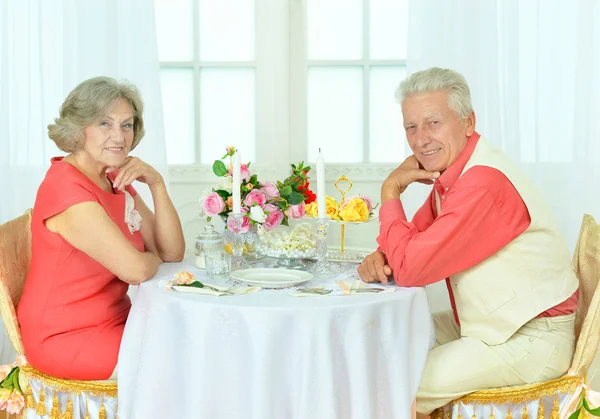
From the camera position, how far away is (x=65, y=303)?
2301mm

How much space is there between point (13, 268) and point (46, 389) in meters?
0.44

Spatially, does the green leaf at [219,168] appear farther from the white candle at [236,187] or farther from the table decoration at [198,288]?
the table decoration at [198,288]

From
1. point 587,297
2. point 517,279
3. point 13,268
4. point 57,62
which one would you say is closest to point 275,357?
point 517,279

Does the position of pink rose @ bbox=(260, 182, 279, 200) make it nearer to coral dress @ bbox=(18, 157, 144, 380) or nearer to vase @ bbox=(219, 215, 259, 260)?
vase @ bbox=(219, 215, 259, 260)

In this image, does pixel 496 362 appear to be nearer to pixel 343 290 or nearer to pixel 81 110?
pixel 343 290

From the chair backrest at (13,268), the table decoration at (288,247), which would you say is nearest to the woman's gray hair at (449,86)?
the table decoration at (288,247)

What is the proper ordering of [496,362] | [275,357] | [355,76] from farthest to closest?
[355,76] → [496,362] → [275,357]

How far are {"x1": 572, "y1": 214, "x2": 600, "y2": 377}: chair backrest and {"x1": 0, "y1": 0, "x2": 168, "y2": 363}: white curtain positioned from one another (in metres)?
2.14

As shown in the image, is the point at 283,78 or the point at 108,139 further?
the point at 283,78

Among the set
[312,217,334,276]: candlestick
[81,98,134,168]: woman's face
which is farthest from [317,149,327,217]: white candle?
[81,98,134,168]: woman's face

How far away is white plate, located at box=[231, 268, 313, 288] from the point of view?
2156mm

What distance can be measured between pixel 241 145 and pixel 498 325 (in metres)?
2.20

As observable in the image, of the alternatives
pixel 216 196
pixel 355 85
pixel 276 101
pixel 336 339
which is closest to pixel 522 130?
pixel 355 85

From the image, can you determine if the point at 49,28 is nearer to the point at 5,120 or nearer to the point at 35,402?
the point at 5,120
